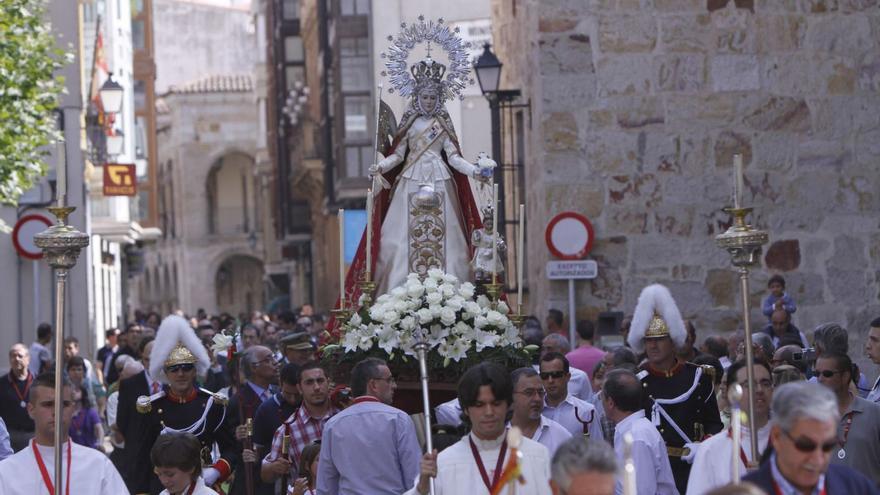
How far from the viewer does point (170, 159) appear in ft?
278

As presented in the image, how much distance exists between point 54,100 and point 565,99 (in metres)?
6.65

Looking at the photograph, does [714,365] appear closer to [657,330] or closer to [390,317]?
[657,330]

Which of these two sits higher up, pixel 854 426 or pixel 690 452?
pixel 854 426

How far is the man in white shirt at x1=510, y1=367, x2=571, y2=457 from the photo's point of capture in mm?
8734

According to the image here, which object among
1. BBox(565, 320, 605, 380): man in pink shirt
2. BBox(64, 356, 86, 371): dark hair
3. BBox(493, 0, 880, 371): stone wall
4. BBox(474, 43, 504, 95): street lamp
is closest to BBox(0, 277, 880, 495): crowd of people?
BBox(565, 320, 605, 380): man in pink shirt

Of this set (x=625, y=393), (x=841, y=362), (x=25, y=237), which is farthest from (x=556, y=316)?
(x=625, y=393)

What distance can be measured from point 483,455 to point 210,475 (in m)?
2.73

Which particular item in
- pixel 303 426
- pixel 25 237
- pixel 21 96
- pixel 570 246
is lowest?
pixel 303 426

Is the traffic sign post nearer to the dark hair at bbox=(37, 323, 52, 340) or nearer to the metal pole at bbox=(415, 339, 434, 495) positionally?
the dark hair at bbox=(37, 323, 52, 340)

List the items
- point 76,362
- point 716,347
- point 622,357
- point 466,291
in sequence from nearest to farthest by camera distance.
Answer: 1. point 466,291
2. point 622,357
3. point 716,347
4. point 76,362

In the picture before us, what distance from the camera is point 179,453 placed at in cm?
839

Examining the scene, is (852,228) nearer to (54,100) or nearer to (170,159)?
(54,100)

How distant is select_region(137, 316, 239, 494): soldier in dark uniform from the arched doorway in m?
75.7

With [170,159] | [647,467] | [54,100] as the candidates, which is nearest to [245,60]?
[170,159]
